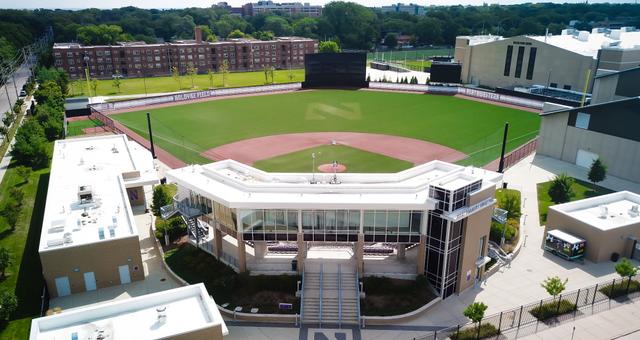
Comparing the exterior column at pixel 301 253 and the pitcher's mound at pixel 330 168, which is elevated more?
the exterior column at pixel 301 253

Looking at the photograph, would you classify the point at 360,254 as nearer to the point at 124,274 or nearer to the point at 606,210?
the point at 124,274

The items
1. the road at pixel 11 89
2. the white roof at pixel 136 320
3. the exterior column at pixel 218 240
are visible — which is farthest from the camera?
the road at pixel 11 89

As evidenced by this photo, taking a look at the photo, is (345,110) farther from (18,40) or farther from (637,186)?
(18,40)

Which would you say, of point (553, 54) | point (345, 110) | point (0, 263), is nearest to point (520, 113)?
point (553, 54)

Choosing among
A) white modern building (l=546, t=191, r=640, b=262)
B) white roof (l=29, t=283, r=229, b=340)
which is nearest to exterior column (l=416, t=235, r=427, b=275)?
white modern building (l=546, t=191, r=640, b=262)

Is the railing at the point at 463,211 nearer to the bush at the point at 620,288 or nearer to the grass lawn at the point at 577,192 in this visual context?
the bush at the point at 620,288

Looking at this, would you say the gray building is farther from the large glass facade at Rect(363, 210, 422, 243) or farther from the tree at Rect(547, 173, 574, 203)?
the large glass facade at Rect(363, 210, 422, 243)

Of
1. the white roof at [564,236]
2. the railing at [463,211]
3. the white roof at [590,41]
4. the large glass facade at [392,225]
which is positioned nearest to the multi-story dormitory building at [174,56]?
the white roof at [590,41]
